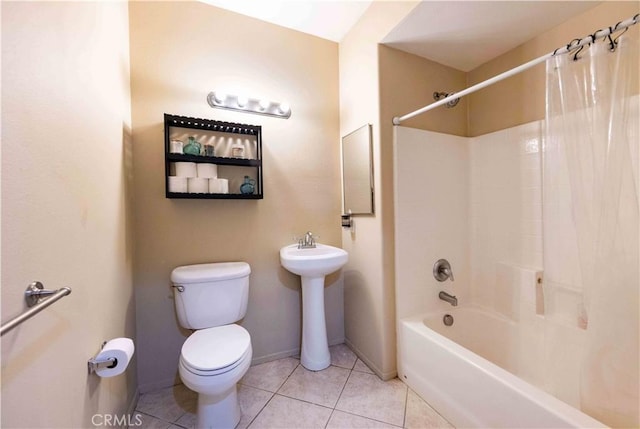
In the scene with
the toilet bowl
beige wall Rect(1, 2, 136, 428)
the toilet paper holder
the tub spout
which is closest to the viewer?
→ beige wall Rect(1, 2, 136, 428)

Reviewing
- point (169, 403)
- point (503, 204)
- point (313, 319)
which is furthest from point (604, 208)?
point (169, 403)

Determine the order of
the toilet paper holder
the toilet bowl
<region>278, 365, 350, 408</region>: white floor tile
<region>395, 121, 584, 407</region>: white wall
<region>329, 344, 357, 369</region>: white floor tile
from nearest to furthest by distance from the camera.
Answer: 1. the toilet paper holder
2. the toilet bowl
3. <region>278, 365, 350, 408</region>: white floor tile
4. <region>395, 121, 584, 407</region>: white wall
5. <region>329, 344, 357, 369</region>: white floor tile

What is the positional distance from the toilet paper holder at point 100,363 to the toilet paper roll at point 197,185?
0.92 m

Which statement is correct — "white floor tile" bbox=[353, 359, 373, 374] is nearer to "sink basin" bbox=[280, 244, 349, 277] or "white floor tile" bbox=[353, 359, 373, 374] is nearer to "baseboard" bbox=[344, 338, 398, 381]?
"baseboard" bbox=[344, 338, 398, 381]

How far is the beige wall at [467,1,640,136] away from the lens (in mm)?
1331

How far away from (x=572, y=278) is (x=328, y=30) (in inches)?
88.8

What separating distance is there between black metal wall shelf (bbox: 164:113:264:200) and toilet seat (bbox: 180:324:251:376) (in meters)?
0.81

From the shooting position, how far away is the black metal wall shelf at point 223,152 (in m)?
1.54

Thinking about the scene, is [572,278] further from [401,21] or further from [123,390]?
[123,390]

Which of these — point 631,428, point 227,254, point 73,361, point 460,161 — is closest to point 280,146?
point 227,254

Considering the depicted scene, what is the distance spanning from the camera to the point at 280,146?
1898 mm

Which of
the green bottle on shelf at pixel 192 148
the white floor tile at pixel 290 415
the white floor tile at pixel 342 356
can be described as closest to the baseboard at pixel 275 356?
the white floor tile at pixel 342 356

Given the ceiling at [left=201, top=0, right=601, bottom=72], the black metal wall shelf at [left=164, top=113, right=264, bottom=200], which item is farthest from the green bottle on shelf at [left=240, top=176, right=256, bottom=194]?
the ceiling at [left=201, top=0, right=601, bottom=72]

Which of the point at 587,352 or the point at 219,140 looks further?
the point at 219,140
